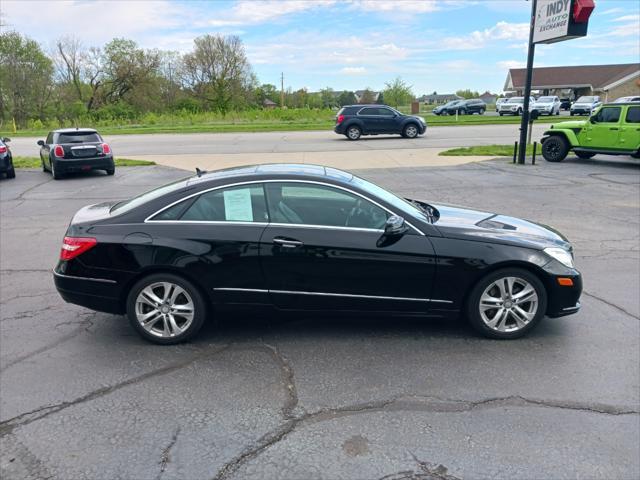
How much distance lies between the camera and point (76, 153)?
1574 centimetres

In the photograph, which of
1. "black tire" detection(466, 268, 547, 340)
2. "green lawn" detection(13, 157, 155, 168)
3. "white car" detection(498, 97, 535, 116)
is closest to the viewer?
"black tire" detection(466, 268, 547, 340)

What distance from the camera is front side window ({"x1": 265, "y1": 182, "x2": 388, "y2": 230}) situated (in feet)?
14.5

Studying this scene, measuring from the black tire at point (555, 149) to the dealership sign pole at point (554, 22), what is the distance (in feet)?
3.58

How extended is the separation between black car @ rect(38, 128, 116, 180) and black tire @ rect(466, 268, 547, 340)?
14.4 m

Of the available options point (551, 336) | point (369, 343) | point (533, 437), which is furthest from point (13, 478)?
point (551, 336)

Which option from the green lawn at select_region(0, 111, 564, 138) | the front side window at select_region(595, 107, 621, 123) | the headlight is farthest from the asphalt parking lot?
the green lawn at select_region(0, 111, 564, 138)

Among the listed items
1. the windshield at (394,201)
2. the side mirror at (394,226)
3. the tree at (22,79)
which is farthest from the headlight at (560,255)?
the tree at (22,79)

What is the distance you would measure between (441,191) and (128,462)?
10561 millimetres

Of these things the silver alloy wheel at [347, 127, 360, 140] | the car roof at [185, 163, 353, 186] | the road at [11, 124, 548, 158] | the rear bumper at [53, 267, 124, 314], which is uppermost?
the car roof at [185, 163, 353, 186]

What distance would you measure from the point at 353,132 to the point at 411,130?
3.11m

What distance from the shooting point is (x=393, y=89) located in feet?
270

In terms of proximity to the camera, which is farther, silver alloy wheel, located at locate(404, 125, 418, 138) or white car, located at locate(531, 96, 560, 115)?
white car, located at locate(531, 96, 560, 115)

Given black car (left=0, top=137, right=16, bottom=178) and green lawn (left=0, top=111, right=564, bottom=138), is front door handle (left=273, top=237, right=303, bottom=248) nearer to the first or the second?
black car (left=0, top=137, right=16, bottom=178)

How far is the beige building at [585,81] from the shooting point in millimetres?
68125
